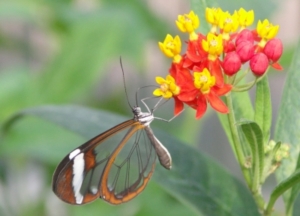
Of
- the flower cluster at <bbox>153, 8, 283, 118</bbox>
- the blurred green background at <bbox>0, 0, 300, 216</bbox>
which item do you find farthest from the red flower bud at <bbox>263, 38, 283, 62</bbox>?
the blurred green background at <bbox>0, 0, 300, 216</bbox>

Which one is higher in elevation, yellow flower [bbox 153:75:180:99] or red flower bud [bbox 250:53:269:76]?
red flower bud [bbox 250:53:269:76]

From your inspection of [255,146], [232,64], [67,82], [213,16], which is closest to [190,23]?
[213,16]

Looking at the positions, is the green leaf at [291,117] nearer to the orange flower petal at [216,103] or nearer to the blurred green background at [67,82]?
the orange flower petal at [216,103]

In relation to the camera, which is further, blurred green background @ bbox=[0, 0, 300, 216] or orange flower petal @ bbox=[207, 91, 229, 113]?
blurred green background @ bbox=[0, 0, 300, 216]

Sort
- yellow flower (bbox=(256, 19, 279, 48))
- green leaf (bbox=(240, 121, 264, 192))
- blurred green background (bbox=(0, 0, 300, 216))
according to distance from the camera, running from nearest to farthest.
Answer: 1. green leaf (bbox=(240, 121, 264, 192))
2. yellow flower (bbox=(256, 19, 279, 48))
3. blurred green background (bbox=(0, 0, 300, 216))

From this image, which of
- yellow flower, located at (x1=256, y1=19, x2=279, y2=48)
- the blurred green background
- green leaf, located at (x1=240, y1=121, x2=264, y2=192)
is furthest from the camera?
the blurred green background

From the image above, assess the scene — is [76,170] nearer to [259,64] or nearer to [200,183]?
[200,183]

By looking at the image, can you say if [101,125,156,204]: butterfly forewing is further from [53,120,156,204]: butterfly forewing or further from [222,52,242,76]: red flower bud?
[222,52,242,76]: red flower bud

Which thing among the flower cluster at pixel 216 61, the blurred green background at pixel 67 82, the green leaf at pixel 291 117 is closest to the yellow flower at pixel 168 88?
the flower cluster at pixel 216 61

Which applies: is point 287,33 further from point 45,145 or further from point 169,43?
point 169,43

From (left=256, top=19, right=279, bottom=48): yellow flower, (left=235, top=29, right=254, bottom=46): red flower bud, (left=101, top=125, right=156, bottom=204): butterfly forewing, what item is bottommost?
(left=101, top=125, right=156, bottom=204): butterfly forewing
